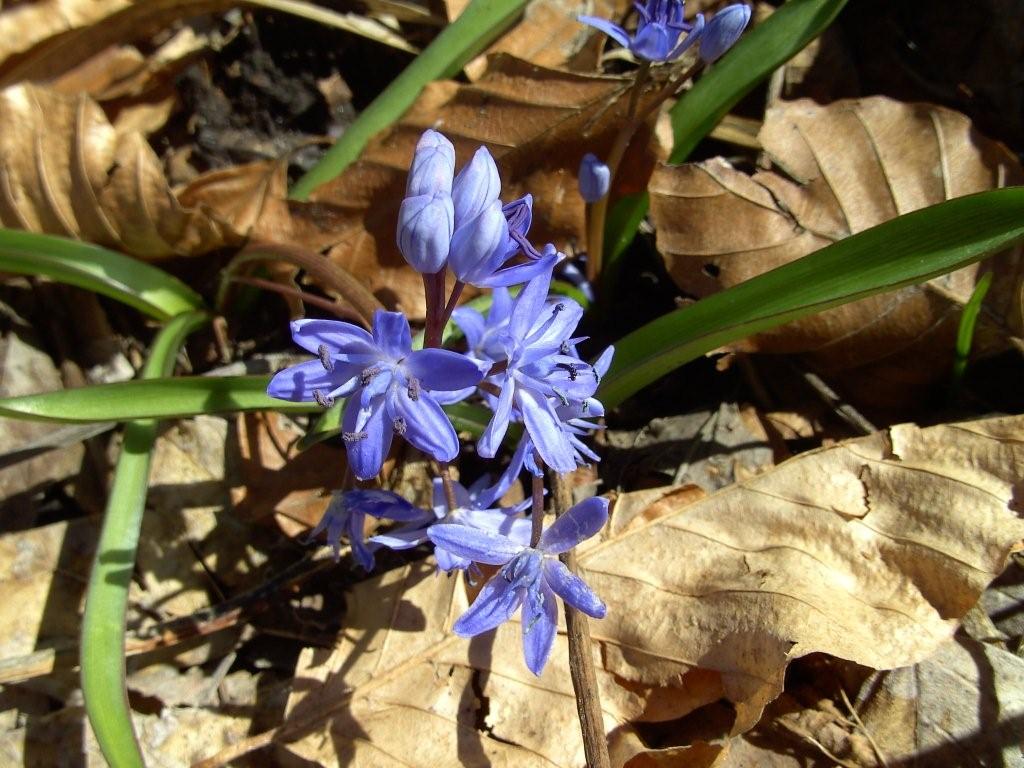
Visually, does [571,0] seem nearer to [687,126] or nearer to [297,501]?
[687,126]

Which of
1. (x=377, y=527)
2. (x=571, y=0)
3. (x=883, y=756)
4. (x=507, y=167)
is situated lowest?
(x=883, y=756)

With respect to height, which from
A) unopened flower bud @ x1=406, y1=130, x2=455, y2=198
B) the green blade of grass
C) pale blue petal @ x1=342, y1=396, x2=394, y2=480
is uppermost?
unopened flower bud @ x1=406, y1=130, x2=455, y2=198

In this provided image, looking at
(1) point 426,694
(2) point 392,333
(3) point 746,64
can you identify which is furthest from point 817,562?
(3) point 746,64

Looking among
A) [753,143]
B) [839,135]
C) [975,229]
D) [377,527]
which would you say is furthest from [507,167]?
[975,229]

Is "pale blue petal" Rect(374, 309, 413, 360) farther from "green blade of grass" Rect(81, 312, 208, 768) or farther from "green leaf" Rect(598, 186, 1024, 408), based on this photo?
"green blade of grass" Rect(81, 312, 208, 768)

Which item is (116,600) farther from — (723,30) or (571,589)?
(723,30)

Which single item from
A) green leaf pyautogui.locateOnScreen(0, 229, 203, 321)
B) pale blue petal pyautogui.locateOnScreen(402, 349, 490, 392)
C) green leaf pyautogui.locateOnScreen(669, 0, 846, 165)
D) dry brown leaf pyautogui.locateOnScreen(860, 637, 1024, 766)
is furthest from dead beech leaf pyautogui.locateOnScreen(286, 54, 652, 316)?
dry brown leaf pyautogui.locateOnScreen(860, 637, 1024, 766)
